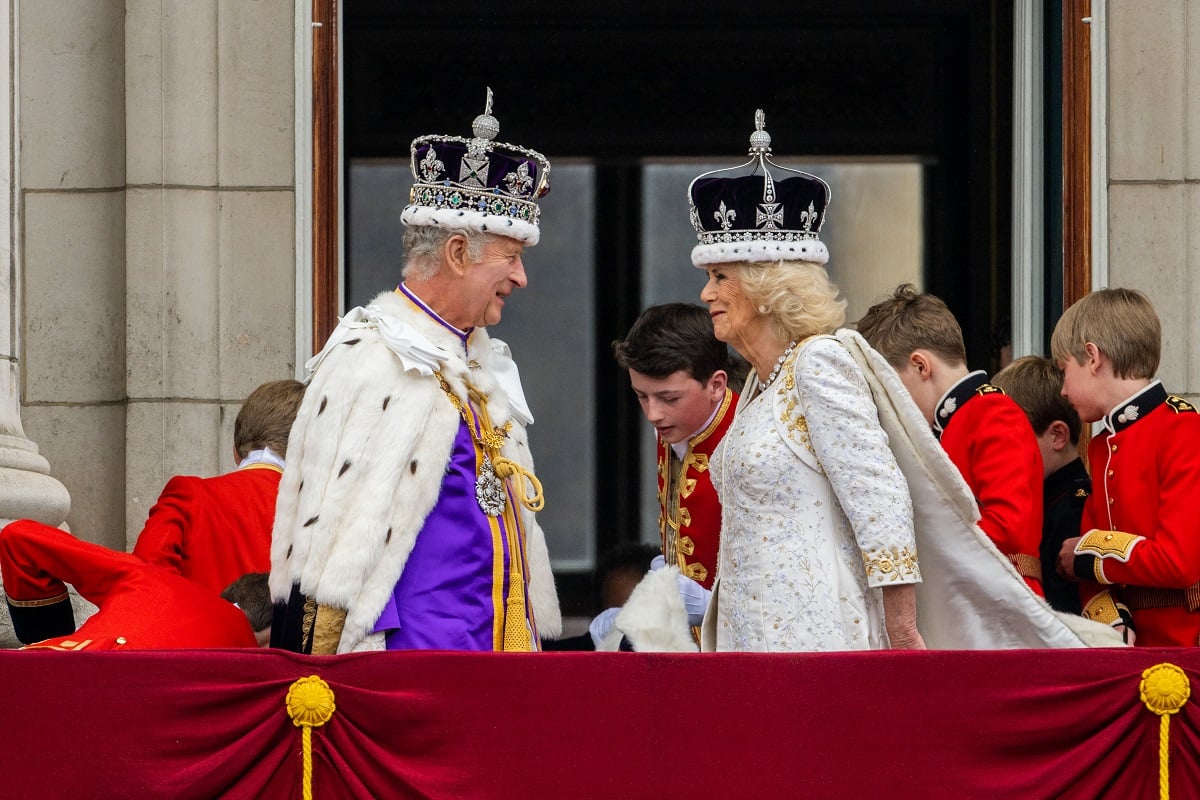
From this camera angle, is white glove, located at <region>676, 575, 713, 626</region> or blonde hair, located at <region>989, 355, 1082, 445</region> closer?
white glove, located at <region>676, 575, 713, 626</region>

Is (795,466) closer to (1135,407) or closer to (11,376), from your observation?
(1135,407)

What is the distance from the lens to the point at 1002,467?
13.8 ft

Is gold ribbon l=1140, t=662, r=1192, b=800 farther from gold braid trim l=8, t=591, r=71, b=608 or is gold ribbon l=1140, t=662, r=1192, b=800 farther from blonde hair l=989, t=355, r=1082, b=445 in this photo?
gold braid trim l=8, t=591, r=71, b=608

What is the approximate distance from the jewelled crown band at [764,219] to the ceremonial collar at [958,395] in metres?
0.65

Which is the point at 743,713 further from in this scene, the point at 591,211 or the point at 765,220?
the point at 591,211

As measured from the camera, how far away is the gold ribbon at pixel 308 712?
3.30 meters

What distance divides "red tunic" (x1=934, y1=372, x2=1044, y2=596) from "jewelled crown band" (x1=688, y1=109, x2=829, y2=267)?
650 millimetres

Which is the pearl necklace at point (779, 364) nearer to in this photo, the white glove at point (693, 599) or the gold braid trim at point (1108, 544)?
the white glove at point (693, 599)

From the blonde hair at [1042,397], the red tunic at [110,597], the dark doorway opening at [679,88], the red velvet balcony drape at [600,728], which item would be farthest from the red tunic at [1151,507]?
the dark doorway opening at [679,88]

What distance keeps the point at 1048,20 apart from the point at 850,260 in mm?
2196

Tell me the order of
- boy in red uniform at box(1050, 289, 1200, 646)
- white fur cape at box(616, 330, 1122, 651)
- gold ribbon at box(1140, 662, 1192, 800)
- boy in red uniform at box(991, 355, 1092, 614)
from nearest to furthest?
gold ribbon at box(1140, 662, 1192, 800)
white fur cape at box(616, 330, 1122, 651)
boy in red uniform at box(1050, 289, 1200, 646)
boy in red uniform at box(991, 355, 1092, 614)

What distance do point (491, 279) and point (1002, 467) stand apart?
1.34m

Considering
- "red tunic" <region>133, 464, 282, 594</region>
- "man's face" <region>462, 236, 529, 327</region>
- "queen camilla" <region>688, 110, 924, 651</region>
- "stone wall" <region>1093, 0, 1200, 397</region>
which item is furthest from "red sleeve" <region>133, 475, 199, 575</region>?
"stone wall" <region>1093, 0, 1200, 397</region>

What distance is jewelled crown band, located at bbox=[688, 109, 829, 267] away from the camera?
391 centimetres
